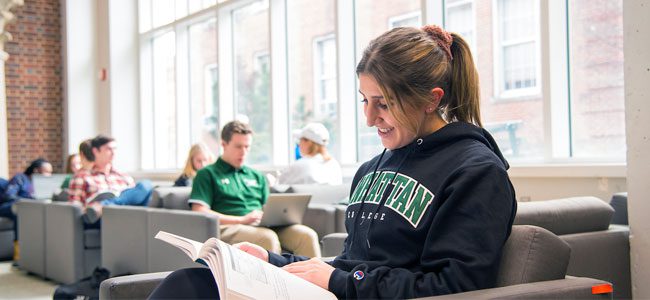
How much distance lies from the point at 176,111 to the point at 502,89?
5.79 m

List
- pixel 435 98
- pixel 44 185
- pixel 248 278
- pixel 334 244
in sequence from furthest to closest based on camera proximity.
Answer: pixel 44 185 → pixel 334 244 → pixel 435 98 → pixel 248 278

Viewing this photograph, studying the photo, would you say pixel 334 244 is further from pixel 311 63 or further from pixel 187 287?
pixel 311 63

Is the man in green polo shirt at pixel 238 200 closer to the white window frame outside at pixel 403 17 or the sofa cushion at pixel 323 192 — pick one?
the sofa cushion at pixel 323 192

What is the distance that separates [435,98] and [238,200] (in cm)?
311

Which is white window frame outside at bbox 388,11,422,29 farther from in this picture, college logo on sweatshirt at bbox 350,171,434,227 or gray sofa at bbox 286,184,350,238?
college logo on sweatshirt at bbox 350,171,434,227

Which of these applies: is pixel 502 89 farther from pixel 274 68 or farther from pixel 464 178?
pixel 464 178

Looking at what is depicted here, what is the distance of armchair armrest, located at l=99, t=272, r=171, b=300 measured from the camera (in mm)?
1712

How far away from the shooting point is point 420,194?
1625mm

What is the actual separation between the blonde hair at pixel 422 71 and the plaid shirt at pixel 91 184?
15.8ft

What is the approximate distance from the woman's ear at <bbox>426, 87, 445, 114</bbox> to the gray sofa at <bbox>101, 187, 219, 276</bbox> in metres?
2.52

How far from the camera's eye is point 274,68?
8.16 metres

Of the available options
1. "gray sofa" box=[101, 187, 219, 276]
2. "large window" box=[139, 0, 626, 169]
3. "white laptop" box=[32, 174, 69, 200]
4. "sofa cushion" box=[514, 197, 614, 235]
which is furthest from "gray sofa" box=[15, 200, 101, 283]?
"sofa cushion" box=[514, 197, 614, 235]

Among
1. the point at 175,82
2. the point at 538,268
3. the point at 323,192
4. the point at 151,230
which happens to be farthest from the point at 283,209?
the point at 175,82

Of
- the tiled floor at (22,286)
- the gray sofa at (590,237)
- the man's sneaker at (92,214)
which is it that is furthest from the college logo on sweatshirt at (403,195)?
the man's sneaker at (92,214)
